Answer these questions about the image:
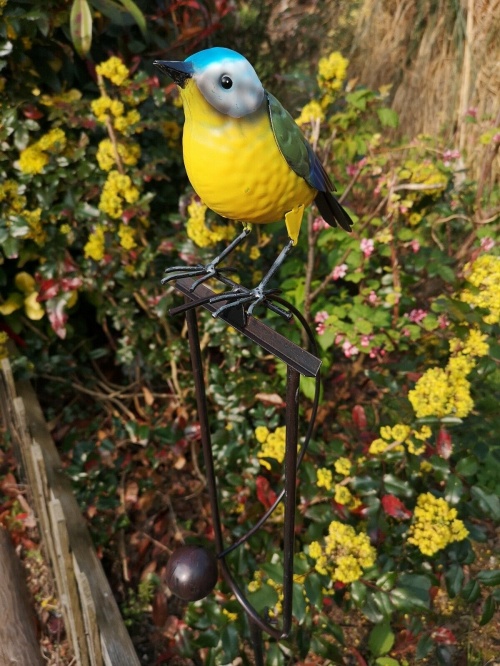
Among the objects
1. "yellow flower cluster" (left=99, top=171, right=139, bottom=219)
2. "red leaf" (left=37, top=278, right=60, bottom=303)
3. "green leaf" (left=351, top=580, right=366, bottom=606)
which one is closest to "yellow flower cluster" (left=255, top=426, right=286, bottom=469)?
"green leaf" (left=351, top=580, right=366, bottom=606)

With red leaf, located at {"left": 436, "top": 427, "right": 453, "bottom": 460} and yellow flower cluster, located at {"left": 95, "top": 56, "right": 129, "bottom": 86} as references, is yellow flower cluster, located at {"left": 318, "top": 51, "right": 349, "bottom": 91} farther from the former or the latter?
red leaf, located at {"left": 436, "top": 427, "right": 453, "bottom": 460}

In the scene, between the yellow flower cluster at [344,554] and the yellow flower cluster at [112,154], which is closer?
the yellow flower cluster at [344,554]

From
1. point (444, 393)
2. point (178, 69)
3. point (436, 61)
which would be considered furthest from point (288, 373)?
point (436, 61)

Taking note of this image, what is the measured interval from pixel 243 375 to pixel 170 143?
99 cm

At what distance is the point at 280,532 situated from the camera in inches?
66.2

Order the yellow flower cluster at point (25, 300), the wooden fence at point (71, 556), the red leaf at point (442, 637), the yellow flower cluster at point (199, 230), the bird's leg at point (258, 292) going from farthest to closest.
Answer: the yellow flower cluster at point (25, 300)
the yellow flower cluster at point (199, 230)
the red leaf at point (442, 637)
the wooden fence at point (71, 556)
the bird's leg at point (258, 292)

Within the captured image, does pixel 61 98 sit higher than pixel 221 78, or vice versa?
pixel 61 98

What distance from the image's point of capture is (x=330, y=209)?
0.93 meters

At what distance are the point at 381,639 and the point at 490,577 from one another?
0.31 meters

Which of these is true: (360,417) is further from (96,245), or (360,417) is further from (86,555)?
(96,245)

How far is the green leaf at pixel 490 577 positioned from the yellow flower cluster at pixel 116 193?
1487 millimetres

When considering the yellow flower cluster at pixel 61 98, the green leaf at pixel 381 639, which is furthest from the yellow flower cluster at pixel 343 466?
the yellow flower cluster at pixel 61 98

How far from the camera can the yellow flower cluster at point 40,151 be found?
181cm

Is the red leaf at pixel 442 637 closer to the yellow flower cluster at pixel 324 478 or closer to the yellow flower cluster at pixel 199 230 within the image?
the yellow flower cluster at pixel 324 478
